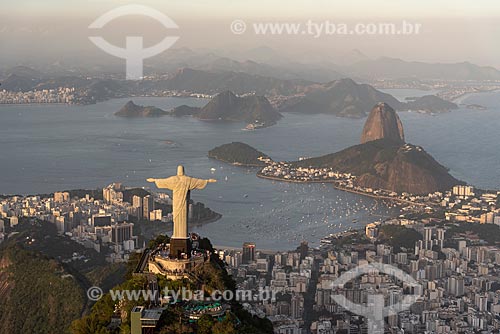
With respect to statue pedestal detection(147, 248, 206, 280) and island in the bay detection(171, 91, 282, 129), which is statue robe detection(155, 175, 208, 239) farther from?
island in the bay detection(171, 91, 282, 129)

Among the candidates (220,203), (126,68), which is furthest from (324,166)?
(126,68)

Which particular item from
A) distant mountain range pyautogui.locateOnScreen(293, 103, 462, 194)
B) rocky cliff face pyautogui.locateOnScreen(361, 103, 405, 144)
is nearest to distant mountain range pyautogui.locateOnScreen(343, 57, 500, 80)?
rocky cliff face pyautogui.locateOnScreen(361, 103, 405, 144)

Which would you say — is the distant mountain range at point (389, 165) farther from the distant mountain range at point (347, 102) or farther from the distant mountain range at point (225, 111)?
the distant mountain range at point (347, 102)

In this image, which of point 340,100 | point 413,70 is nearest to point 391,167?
point 340,100

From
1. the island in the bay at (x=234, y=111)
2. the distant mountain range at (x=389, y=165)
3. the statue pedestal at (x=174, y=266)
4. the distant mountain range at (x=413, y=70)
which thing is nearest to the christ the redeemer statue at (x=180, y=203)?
the statue pedestal at (x=174, y=266)

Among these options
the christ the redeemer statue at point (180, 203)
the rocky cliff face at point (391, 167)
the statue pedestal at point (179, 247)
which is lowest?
the rocky cliff face at point (391, 167)

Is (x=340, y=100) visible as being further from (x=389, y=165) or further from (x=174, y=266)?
(x=174, y=266)
